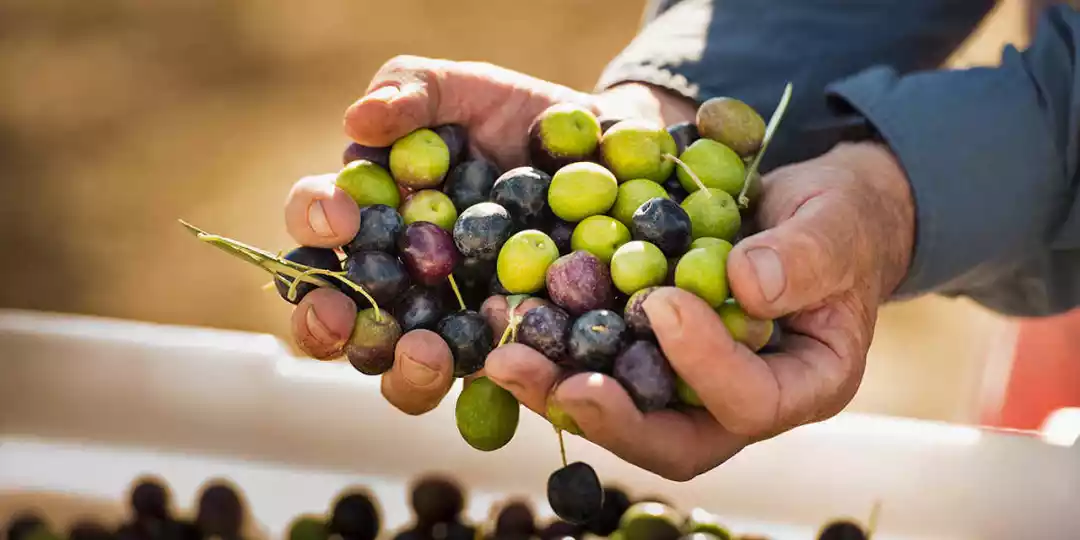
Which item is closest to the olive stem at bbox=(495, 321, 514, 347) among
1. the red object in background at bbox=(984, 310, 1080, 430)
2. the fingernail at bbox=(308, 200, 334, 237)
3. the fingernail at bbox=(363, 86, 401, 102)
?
the fingernail at bbox=(308, 200, 334, 237)

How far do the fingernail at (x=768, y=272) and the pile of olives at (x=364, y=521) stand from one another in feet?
1.58

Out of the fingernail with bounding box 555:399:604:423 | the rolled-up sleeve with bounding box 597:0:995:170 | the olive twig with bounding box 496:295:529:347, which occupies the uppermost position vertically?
the rolled-up sleeve with bounding box 597:0:995:170

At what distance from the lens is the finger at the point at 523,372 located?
0.94 meters

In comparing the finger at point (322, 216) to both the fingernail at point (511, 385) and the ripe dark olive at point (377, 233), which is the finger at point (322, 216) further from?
the fingernail at point (511, 385)

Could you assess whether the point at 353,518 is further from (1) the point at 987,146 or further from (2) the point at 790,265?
(1) the point at 987,146

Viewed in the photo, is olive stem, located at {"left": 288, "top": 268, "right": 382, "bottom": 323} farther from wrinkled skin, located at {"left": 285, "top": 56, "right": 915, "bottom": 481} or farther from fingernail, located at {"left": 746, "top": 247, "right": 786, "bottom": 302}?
fingernail, located at {"left": 746, "top": 247, "right": 786, "bottom": 302}

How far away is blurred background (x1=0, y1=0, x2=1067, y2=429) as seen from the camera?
269 cm

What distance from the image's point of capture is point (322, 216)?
1.04m

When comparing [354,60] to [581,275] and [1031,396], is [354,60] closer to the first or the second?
[1031,396]

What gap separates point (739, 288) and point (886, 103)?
0.59 meters

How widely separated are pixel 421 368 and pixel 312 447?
27.3 inches

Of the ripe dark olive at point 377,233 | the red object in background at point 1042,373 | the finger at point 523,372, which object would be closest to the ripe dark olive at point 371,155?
the ripe dark olive at point 377,233

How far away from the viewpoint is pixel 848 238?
1.08 meters

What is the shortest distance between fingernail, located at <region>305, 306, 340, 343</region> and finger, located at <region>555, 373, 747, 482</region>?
0.26 m
